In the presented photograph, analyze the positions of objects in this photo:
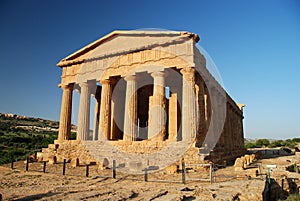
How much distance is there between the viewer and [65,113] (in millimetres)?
22781

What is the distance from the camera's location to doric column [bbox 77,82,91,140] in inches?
842

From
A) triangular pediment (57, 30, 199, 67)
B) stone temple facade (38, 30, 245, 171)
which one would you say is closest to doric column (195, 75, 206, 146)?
stone temple facade (38, 30, 245, 171)

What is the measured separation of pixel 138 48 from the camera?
63.8ft

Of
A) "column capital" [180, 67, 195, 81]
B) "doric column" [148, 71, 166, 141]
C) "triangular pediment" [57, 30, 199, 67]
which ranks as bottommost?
"doric column" [148, 71, 166, 141]

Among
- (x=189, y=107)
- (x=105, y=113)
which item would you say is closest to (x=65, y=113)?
(x=105, y=113)

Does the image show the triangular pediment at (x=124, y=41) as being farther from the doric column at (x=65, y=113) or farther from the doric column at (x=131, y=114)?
the doric column at (x=131, y=114)

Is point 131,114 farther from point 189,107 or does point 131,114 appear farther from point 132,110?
point 189,107

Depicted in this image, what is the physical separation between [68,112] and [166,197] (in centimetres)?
1779

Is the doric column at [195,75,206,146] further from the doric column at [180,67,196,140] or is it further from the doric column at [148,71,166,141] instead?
the doric column at [148,71,166,141]

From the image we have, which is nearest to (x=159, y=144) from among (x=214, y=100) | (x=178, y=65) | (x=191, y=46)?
(x=178, y=65)

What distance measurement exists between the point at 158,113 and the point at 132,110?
99.7 inches

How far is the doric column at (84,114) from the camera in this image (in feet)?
70.2

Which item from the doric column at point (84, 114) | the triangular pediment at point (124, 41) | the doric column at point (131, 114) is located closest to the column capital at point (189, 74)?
the triangular pediment at point (124, 41)

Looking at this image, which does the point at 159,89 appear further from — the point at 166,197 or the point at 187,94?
the point at 166,197
